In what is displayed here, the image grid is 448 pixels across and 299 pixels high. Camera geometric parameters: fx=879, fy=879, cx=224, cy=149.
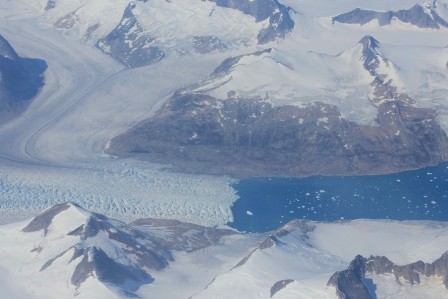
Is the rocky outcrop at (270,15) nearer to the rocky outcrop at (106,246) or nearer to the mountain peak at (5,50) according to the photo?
the mountain peak at (5,50)

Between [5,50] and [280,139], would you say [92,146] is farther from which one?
[5,50]

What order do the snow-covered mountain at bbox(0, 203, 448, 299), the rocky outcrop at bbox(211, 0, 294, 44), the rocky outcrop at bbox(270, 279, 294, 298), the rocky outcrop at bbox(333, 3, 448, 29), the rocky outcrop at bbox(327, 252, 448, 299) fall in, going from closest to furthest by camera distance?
the rocky outcrop at bbox(270, 279, 294, 298) → the rocky outcrop at bbox(327, 252, 448, 299) → the snow-covered mountain at bbox(0, 203, 448, 299) → the rocky outcrop at bbox(211, 0, 294, 44) → the rocky outcrop at bbox(333, 3, 448, 29)

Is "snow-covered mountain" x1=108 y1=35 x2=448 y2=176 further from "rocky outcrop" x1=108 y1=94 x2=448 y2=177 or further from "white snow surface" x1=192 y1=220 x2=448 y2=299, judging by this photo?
"white snow surface" x1=192 y1=220 x2=448 y2=299

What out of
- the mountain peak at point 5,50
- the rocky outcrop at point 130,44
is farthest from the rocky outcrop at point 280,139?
the rocky outcrop at point 130,44

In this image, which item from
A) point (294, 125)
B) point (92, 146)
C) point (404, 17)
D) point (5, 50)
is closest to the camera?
point (92, 146)

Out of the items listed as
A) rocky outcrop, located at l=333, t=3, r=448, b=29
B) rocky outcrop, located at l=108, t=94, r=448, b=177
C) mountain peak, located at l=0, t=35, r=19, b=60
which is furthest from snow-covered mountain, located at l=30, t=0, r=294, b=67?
rocky outcrop, located at l=108, t=94, r=448, b=177

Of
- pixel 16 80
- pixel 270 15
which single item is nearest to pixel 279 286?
pixel 16 80

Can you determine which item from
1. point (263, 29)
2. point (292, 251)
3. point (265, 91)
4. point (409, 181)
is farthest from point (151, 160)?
point (263, 29)
